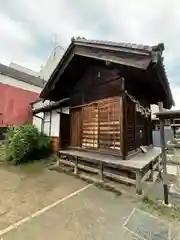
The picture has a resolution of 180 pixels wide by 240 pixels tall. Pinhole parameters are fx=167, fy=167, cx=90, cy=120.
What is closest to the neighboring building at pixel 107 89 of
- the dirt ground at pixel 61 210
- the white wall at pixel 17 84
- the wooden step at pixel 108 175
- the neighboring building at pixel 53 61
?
the wooden step at pixel 108 175

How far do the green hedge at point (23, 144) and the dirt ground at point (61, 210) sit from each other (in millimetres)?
2383

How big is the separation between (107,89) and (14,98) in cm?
1228

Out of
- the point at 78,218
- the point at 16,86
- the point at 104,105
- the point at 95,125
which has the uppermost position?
the point at 16,86

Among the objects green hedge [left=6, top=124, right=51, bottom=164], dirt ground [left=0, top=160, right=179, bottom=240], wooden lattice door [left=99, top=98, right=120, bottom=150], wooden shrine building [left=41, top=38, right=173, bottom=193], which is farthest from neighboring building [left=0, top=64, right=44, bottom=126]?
wooden lattice door [left=99, top=98, right=120, bottom=150]

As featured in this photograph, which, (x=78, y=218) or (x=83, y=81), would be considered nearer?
(x=78, y=218)

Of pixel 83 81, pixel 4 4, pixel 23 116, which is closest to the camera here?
pixel 4 4

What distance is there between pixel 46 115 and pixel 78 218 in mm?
9663

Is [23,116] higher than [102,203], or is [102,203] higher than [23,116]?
[23,116]

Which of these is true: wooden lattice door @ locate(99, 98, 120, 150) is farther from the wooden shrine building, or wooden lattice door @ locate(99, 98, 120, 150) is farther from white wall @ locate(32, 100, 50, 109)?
white wall @ locate(32, 100, 50, 109)

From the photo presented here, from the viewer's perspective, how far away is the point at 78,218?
130 inches

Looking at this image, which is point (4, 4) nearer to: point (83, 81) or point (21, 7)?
point (21, 7)

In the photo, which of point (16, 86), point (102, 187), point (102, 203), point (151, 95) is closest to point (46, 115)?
point (16, 86)

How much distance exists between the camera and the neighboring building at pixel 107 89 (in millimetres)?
4840

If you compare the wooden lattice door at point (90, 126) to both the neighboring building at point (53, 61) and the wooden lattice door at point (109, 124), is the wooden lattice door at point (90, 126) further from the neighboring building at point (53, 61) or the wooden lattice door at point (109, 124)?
the neighboring building at point (53, 61)
